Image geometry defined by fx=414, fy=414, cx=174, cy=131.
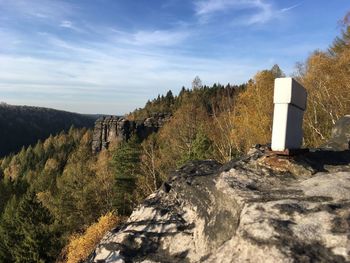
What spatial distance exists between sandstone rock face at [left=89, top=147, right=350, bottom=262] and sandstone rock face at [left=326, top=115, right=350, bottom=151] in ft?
5.23

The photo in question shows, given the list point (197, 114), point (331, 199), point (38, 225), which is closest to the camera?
point (331, 199)

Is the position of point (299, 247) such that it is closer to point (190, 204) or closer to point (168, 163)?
point (190, 204)

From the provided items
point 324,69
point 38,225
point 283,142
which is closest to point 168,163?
point 38,225

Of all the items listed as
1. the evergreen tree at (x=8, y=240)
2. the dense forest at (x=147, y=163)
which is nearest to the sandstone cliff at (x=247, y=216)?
the dense forest at (x=147, y=163)

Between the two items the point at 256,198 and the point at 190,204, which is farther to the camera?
the point at 190,204

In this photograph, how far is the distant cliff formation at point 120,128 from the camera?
383 ft

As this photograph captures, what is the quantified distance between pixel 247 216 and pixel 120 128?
112 metres

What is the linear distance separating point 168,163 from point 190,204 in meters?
37.5

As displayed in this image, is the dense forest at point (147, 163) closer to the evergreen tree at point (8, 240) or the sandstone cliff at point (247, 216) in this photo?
the evergreen tree at point (8, 240)

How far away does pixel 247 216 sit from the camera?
580 cm

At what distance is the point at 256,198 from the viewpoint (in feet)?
20.4

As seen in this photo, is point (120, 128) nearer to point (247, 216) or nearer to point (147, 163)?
point (147, 163)

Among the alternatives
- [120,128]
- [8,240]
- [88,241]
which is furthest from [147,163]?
[120,128]

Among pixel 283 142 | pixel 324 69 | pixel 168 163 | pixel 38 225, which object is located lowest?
pixel 38 225
